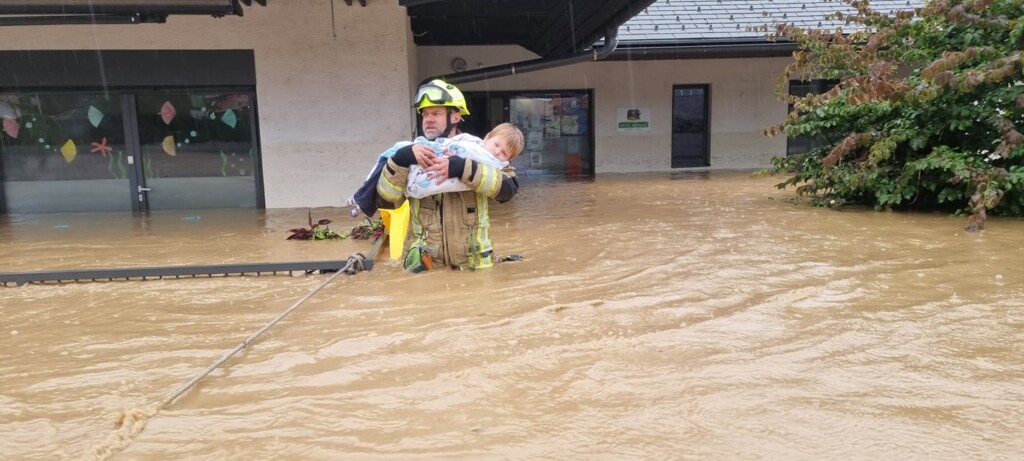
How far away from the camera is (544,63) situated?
40.4ft

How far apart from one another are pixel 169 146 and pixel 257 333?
8.66 metres

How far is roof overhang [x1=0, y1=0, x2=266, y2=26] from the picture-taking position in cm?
810

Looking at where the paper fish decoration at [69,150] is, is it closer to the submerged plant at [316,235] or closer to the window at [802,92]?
the submerged plant at [316,235]

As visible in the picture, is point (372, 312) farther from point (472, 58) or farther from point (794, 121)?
point (472, 58)

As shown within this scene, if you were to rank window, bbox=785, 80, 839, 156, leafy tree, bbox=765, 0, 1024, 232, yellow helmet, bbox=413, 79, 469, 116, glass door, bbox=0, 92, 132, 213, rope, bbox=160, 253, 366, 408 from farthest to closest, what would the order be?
window, bbox=785, 80, 839, 156, glass door, bbox=0, 92, 132, 213, leafy tree, bbox=765, 0, 1024, 232, yellow helmet, bbox=413, 79, 469, 116, rope, bbox=160, 253, 366, 408

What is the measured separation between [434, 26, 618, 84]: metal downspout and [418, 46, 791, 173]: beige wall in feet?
9.71

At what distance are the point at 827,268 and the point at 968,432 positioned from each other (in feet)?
9.46

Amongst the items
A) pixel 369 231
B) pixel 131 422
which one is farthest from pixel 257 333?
pixel 369 231

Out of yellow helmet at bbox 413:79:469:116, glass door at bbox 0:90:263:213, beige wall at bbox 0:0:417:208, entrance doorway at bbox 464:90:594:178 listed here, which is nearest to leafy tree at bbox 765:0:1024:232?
yellow helmet at bbox 413:79:469:116

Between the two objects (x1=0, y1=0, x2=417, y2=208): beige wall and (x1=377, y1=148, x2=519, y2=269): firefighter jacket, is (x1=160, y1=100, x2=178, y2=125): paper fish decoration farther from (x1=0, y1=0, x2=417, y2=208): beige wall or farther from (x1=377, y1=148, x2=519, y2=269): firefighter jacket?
(x1=377, y1=148, x2=519, y2=269): firefighter jacket

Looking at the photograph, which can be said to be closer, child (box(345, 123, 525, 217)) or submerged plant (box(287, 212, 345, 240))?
child (box(345, 123, 525, 217))

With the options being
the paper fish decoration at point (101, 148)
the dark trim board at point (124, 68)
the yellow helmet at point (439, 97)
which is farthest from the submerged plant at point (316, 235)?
the paper fish decoration at point (101, 148)

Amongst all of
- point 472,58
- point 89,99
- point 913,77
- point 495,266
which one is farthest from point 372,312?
point 472,58

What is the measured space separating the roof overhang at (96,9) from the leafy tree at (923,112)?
7188 millimetres
